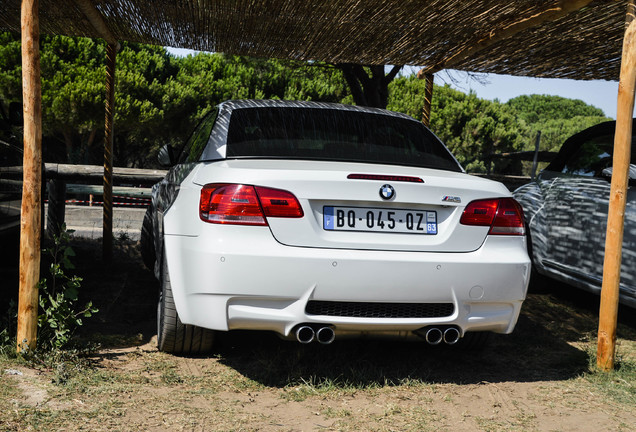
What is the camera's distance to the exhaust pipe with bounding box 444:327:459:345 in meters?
3.55

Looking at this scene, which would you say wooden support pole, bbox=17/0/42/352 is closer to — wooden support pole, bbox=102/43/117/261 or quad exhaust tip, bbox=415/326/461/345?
quad exhaust tip, bbox=415/326/461/345

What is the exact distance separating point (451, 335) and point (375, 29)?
3617 mm

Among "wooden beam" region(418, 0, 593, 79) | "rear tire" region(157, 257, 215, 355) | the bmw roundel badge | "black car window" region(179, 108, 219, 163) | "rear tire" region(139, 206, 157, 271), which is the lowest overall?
"rear tire" region(157, 257, 215, 355)

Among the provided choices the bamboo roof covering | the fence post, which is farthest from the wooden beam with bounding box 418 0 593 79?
the fence post

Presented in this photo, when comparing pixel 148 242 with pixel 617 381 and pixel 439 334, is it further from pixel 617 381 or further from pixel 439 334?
pixel 617 381

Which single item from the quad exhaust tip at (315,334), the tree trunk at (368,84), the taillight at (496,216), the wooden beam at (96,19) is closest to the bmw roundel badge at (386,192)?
the taillight at (496,216)

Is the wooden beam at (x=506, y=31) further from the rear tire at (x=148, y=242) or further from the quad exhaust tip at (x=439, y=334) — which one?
the rear tire at (x=148, y=242)

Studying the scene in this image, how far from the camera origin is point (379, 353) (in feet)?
14.6

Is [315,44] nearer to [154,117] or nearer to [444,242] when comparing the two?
[444,242]

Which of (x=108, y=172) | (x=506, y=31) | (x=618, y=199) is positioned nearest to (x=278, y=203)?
(x=618, y=199)

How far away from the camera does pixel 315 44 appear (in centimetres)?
687

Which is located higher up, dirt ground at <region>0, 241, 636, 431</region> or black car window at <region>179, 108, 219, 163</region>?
black car window at <region>179, 108, 219, 163</region>

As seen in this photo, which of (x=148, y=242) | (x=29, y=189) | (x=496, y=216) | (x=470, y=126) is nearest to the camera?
(x=496, y=216)

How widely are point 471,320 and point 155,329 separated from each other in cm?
243
